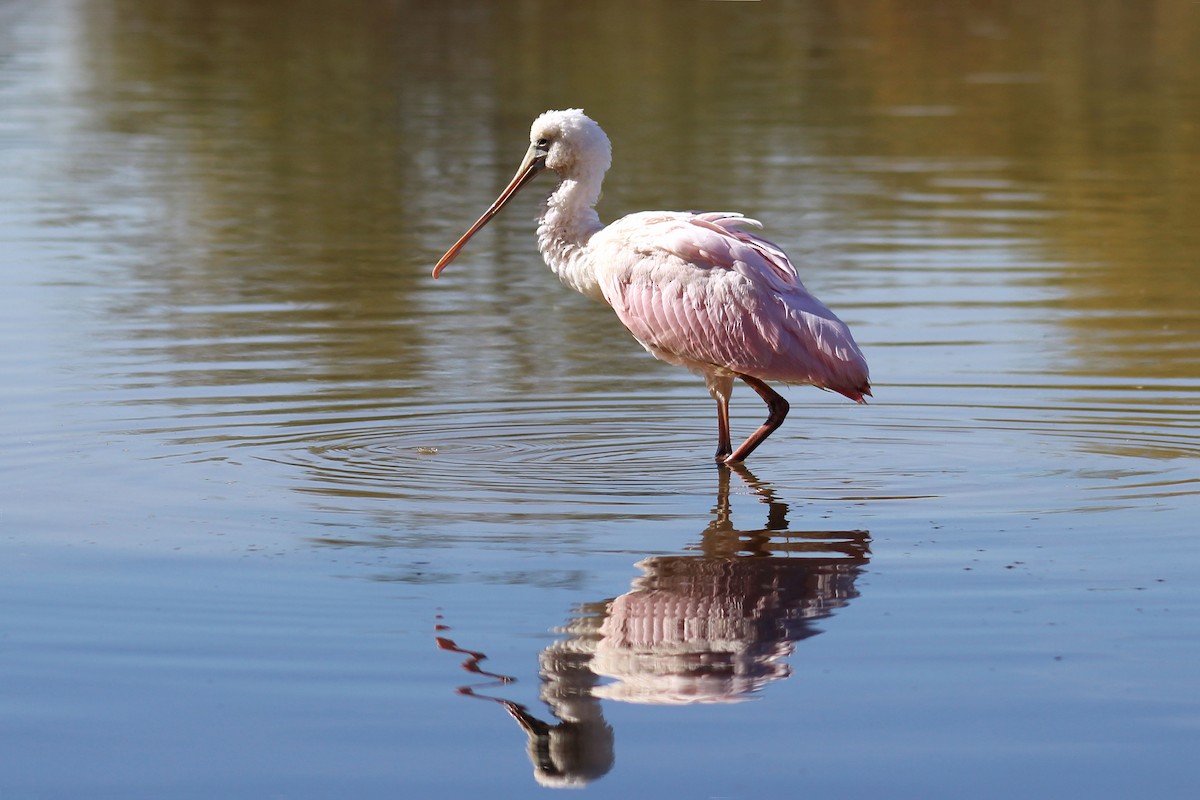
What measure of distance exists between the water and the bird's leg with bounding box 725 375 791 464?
121 mm

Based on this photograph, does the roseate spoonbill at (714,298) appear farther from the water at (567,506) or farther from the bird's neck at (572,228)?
the water at (567,506)

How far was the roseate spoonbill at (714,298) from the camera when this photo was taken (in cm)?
934

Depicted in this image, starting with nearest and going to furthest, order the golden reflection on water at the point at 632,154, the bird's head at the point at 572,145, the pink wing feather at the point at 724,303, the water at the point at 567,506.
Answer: the water at the point at 567,506
the pink wing feather at the point at 724,303
the bird's head at the point at 572,145
the golden reflection on water at the point at 632,154

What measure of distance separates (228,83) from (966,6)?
1186 inches

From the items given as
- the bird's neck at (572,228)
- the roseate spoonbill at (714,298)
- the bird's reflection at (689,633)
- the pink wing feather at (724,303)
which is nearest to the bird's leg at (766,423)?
the roseate spoonbill at (714,298)

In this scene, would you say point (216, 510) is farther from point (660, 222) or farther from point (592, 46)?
Result: point (592, 46)

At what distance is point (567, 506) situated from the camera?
8.65 metres

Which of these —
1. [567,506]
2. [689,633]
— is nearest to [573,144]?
[567,506]

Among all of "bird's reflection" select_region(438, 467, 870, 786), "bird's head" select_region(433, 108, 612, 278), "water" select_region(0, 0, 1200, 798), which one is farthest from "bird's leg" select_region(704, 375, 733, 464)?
"bird's reflection" select_region(438, 467, 870, 786)

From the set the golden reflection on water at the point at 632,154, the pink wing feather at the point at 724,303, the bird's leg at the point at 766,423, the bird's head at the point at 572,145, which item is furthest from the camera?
the golden reflection on water at the point at 632,154

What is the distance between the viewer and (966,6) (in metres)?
61.3

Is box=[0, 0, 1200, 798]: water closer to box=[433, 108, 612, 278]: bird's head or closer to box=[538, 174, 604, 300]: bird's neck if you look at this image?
box=[538, 174, 604, 300]: bird's neck

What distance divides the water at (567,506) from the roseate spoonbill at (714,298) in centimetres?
44

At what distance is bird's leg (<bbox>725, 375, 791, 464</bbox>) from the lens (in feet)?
31.5
